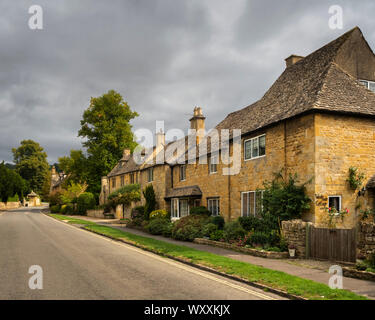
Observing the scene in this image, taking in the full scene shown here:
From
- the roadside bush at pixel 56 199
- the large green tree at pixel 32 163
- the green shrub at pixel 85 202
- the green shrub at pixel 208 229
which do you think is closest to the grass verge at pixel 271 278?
the green shrub at pixel 208 229

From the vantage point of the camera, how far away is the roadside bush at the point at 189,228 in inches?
800

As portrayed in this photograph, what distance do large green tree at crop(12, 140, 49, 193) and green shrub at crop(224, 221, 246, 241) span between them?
93703mm

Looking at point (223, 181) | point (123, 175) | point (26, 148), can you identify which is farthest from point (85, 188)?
point (26, 148)

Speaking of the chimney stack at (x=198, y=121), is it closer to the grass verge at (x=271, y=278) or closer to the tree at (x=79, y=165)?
the grass verge at (x=271, y=278)

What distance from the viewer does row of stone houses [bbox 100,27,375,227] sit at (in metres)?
15.6

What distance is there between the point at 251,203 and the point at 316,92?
6673 millimetres

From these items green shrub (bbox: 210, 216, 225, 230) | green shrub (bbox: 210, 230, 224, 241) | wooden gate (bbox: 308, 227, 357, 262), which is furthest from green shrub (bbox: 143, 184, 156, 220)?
wooden gate (bbox: 308, 227, 357, 262)

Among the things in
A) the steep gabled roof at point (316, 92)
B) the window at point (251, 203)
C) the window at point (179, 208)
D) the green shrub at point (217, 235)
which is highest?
the steep gabled roof at point (316, 92)

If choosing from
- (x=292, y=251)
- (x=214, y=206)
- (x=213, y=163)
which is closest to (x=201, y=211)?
(x=214, y=206)

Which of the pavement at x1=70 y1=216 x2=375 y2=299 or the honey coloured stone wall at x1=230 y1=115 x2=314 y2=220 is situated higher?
the honey coloured stone wall at x1=230 y1=115 x2=314 y2=220

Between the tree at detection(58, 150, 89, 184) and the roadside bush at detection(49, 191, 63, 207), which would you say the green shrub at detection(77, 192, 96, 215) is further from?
the roadside bush at detection(49, 191, 63, 207)

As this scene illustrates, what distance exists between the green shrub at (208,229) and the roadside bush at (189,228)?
0.83ft
